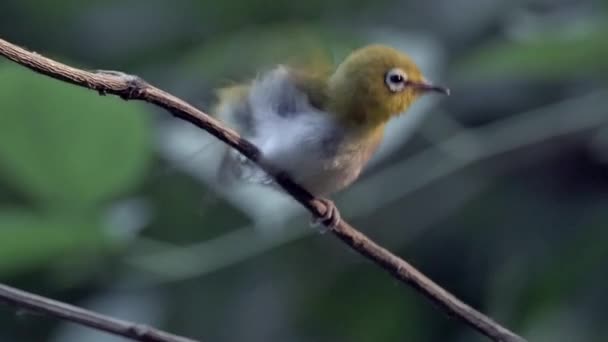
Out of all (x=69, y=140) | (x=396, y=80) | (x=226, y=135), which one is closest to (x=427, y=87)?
(x=396, y=80)

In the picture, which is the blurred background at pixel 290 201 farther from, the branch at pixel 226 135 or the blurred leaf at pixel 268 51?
the branch at pixel 226 135

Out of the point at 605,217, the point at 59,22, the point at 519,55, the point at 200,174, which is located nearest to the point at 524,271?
the point at 605,217

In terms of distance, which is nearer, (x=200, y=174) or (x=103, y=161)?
(x=103, y=161)

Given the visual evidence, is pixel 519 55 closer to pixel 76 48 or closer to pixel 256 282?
pixel 256 282

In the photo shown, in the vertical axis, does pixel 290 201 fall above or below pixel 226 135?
above

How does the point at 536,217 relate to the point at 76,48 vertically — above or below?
below

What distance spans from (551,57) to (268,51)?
26 cm

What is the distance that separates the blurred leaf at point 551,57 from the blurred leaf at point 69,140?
32cm

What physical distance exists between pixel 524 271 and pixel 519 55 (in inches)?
8.8

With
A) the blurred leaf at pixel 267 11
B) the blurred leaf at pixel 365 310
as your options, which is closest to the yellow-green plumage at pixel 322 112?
the blurred leaf at pixel 365 310

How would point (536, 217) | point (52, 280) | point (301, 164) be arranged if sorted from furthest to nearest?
point (536, 217)
point (52, 280)
point (301, 164)

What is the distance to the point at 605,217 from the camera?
110cm

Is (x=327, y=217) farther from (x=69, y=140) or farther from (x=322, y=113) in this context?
(x=69, y=140)

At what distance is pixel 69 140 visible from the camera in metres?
0.98
